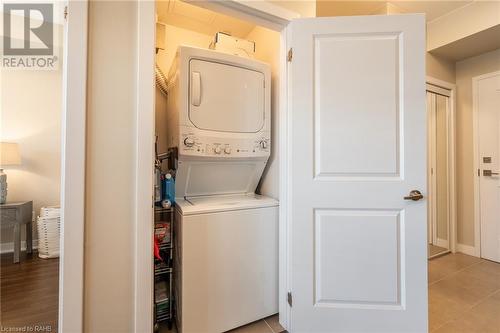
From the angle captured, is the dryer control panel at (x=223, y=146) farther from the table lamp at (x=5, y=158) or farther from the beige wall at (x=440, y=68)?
the beige wall at (x=440, y=68)

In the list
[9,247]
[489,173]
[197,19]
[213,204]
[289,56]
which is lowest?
[9,247]

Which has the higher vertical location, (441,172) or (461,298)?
(441,172)

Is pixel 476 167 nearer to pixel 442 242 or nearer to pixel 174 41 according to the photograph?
pixel 442 242

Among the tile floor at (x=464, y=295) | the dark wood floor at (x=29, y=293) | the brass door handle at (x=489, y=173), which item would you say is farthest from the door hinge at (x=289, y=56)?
the brass door handle at (x=489, y=173)

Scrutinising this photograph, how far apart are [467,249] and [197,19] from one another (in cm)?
400

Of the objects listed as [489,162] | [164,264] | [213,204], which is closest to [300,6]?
[213,204]

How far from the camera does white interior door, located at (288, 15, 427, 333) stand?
139 centimetres

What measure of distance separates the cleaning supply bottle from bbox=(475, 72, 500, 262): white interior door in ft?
11.2

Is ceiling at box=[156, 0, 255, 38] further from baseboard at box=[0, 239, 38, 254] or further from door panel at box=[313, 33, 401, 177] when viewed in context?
baseboard at box=[0, 239, 38, 254]

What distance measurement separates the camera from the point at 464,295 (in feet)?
6.31

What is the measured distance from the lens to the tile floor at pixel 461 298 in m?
1.56

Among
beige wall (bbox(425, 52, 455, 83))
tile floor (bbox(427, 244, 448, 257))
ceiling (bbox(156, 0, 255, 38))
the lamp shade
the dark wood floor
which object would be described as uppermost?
ceiling (bbox(156, 0, 255, 38))

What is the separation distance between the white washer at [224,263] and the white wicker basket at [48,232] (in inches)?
51.8

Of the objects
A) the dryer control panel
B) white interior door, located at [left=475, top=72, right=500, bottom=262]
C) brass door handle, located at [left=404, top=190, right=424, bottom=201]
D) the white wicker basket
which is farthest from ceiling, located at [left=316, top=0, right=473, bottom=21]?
the white wicker basket
